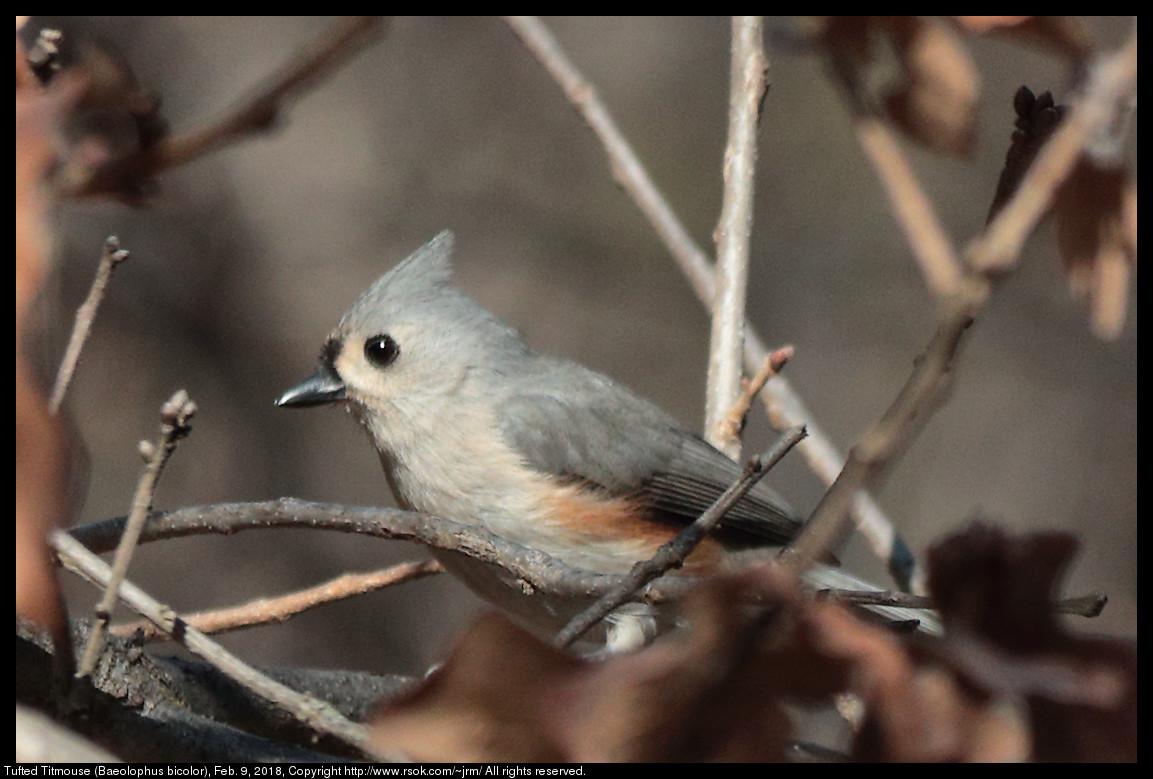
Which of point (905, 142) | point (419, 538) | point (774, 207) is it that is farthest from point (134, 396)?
point (905, 142)

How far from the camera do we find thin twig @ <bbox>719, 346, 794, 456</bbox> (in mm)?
1646

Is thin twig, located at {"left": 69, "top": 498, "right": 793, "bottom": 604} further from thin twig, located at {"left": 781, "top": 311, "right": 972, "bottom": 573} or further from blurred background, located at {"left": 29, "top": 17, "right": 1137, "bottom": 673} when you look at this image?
blurred background, located at {"left": 29, "top": 17, "right": 1137, "bottom": 673}

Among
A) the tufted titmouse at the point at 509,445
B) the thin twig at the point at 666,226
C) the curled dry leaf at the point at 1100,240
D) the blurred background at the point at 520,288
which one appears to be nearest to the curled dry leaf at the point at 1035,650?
the curled dry leaf at the point at 1100,240

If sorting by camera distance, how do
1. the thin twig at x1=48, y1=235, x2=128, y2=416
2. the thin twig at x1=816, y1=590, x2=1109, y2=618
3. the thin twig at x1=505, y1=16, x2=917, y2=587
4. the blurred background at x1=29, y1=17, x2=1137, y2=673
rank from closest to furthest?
the thin twig at x1=816, y1=590, x2=1109, y2=618 < the thin twig at x1=48, y1=235, x2=128, y2=416 < the thin twig at x1=505, y1=16, x2=917, y2=587 < the blurred background at x1=29, y1=17, x2=1137, y2=673

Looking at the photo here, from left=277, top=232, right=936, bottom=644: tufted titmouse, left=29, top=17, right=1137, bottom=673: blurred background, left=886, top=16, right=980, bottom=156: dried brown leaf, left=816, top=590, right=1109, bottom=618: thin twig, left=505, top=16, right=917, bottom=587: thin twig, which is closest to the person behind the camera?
left=886, top=16, right=980, bottom=156: dried brown leaf

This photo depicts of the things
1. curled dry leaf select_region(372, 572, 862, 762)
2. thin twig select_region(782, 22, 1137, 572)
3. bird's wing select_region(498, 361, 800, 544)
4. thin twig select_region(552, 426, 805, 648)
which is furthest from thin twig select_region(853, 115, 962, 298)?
bird's wing select_region(498, 361, 800, 544)

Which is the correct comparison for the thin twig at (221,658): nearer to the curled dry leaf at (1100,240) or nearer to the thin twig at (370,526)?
the thin twig at (370,526)

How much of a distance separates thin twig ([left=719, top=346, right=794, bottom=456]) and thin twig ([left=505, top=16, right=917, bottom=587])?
9 centimetres

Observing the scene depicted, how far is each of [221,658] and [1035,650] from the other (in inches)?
20.9

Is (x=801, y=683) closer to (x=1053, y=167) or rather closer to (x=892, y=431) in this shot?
(x=892, y=431)

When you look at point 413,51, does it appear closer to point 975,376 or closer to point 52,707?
point 975,376

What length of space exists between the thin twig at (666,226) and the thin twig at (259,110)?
1404 mm

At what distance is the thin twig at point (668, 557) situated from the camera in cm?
72

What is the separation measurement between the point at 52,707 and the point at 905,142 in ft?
2.18
